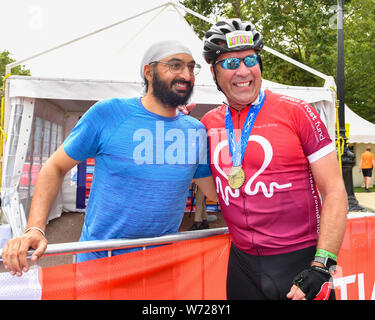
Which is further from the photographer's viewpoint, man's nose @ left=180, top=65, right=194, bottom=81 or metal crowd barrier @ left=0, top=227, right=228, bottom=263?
man's nose @ left=180, top=65, right=194, bottom=81

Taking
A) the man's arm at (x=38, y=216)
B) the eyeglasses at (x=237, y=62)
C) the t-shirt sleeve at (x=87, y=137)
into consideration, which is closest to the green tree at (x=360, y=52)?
the eyeglasses at (x=237, y=62)

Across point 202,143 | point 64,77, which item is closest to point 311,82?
point 64,77

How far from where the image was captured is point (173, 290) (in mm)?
1977

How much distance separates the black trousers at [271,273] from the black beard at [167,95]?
104cm

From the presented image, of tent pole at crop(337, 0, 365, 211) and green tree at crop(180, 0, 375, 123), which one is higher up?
green tree at crop(180, 0, 375, 123)

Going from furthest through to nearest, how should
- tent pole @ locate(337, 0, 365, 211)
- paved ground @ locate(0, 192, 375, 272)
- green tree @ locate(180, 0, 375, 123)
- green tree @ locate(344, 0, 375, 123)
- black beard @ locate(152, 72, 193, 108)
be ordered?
green tree @ locate(344, 0, 375, 123) < green tree @ locate(180, 0, 375, 123) < tent pole @ locate(337, 0, 365, 211) < paved ground @ locate(0, 192, 375, 272) < black beard @ locate(152, 72, 193, 108)

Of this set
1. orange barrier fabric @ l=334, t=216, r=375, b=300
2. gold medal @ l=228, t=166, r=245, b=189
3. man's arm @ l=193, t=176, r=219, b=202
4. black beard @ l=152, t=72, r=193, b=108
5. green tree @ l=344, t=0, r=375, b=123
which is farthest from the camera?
green tree @ l=344, t=0, r=375, b=123

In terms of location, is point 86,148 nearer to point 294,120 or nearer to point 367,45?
point 294,120

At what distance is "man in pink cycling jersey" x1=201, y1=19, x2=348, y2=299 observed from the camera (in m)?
1.66

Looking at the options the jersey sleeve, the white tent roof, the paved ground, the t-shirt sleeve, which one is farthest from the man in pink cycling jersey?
the white tent roof

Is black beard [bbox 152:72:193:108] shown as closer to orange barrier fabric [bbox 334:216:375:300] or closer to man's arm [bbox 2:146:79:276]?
man's arm [bbox 2:146:79:276]

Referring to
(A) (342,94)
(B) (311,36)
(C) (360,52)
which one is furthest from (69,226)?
(C) (360,52)

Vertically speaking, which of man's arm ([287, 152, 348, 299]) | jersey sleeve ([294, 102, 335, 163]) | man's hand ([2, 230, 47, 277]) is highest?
jersey sleeve ([294, 102, 335, 163])

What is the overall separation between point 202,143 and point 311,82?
57.6 feet
